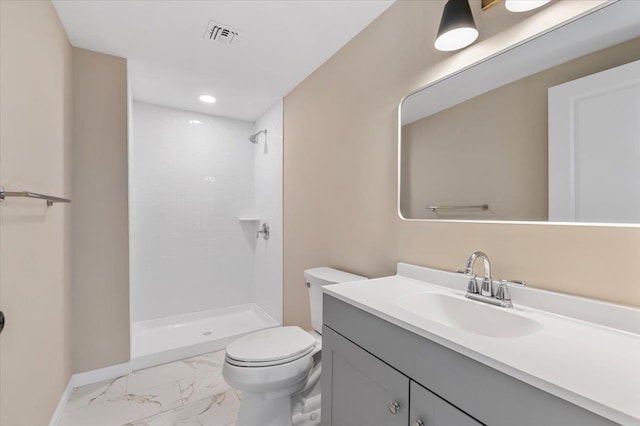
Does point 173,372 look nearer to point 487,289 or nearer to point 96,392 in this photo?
point 96,392

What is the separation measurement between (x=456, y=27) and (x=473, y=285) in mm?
925

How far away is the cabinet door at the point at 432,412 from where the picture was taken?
67cm

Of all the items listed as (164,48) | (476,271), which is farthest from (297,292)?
(164,48)

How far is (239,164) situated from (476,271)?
9.15ft

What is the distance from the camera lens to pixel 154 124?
2.89 m

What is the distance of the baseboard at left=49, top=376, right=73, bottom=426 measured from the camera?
1.57 m

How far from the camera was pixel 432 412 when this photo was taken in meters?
0.73

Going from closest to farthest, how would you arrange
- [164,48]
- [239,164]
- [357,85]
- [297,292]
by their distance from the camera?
[357,85] < [164,48] < [297,292] < [239,164]

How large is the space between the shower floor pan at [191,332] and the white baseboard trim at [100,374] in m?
0.06

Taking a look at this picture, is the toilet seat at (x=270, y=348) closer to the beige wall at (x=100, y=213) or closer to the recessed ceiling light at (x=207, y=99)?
the beige wall at (x=100, y=213)

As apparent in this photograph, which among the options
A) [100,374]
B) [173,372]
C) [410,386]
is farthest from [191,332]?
[410,386]

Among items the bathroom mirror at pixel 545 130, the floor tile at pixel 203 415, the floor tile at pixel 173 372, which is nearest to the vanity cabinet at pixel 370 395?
the bathroom mirror at pixel 545 130

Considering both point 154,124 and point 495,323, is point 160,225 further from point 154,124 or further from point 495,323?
point 495,323

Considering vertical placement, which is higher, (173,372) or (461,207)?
(461,207)
